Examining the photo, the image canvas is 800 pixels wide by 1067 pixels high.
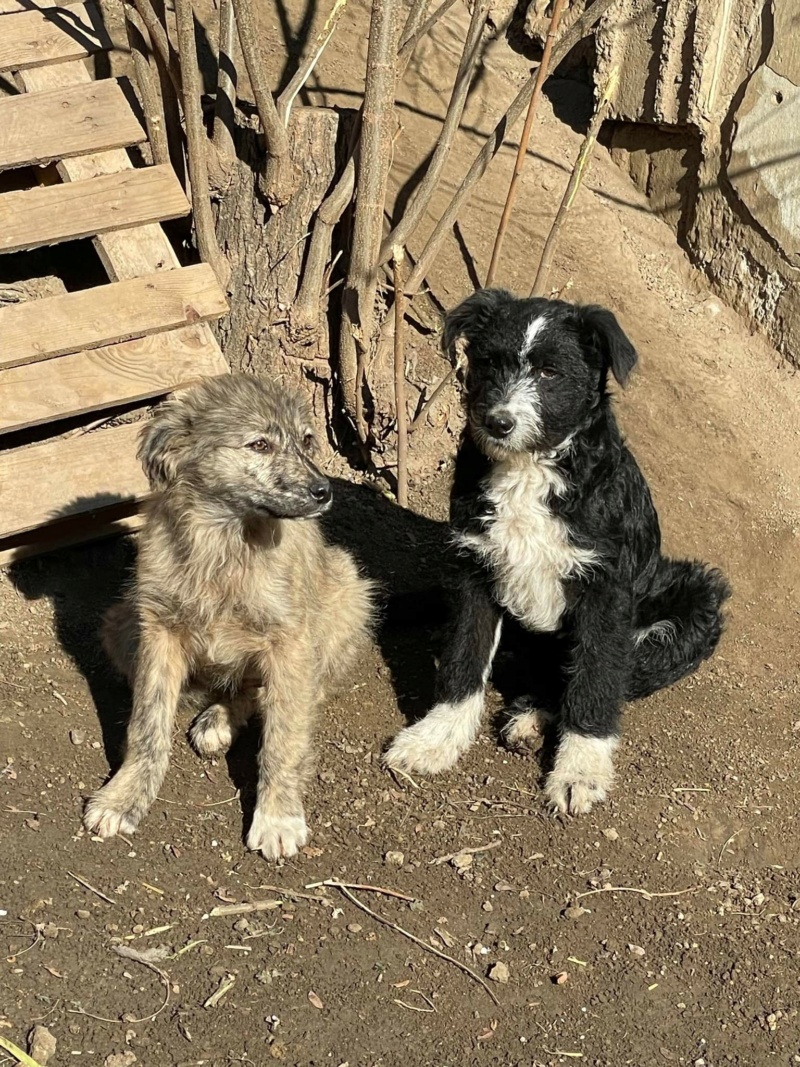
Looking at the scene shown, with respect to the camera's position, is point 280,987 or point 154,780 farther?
point 154,780

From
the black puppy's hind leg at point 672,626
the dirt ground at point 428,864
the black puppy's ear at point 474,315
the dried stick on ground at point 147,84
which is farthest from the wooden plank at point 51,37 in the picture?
the black puppy's hind leg at point 672,626

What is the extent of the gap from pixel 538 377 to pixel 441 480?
8.56 ft

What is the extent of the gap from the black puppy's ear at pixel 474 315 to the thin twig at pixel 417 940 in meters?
2.26

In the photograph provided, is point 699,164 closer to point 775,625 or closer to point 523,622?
point 775,625

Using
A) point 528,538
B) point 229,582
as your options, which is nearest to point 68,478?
point 229,582

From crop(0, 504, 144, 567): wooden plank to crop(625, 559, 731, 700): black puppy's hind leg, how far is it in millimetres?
2652

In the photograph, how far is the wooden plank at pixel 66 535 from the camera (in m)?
5.99

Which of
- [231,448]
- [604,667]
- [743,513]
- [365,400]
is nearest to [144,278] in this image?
[365,400]

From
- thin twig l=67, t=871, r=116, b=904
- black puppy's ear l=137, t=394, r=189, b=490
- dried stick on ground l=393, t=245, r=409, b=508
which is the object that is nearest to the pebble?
thin twig l=67, t=871, r=116, b=904

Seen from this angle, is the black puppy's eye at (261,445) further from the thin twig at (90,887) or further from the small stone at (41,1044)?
the small stone at (41,1044)

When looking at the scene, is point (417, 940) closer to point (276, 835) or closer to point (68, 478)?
point (276, 835)

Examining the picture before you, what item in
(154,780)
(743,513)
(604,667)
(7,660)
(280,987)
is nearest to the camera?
(280,987)

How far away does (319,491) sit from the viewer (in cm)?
444

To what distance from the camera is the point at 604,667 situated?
4.97 metres
